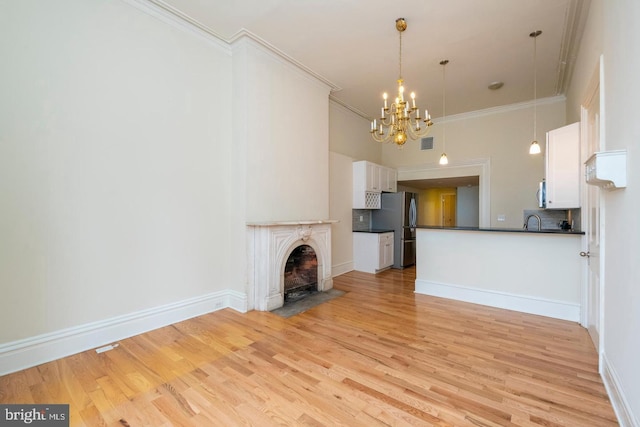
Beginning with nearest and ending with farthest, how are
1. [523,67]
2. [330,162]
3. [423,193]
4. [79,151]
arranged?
[79,151]
[523,67]
[330,162]
[423,193]

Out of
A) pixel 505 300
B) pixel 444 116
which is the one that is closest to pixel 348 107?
pixel 444 116

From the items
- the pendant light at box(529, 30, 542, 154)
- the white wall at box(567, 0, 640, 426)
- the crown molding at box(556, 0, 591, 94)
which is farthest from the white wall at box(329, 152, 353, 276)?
the white wall at box(567, 0, 640, 426)

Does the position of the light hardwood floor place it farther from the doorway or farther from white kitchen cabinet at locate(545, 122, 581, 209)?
the doorway

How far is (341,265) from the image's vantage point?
5.88m

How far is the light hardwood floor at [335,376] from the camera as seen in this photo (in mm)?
1830

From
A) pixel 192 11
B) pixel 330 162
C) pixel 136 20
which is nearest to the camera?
pixel 136 20

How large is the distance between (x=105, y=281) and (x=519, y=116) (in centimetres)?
742

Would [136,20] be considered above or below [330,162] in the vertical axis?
above

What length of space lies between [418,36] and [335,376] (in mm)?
4047

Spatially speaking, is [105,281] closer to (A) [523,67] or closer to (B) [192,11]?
(B) [192,11]

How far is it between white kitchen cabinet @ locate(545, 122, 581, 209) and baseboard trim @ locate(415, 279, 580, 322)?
1.25m

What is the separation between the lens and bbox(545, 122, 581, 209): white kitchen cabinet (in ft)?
11.2

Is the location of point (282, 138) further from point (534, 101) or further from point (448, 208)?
point (448, 208)

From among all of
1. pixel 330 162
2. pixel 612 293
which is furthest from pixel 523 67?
pixel 612 293
